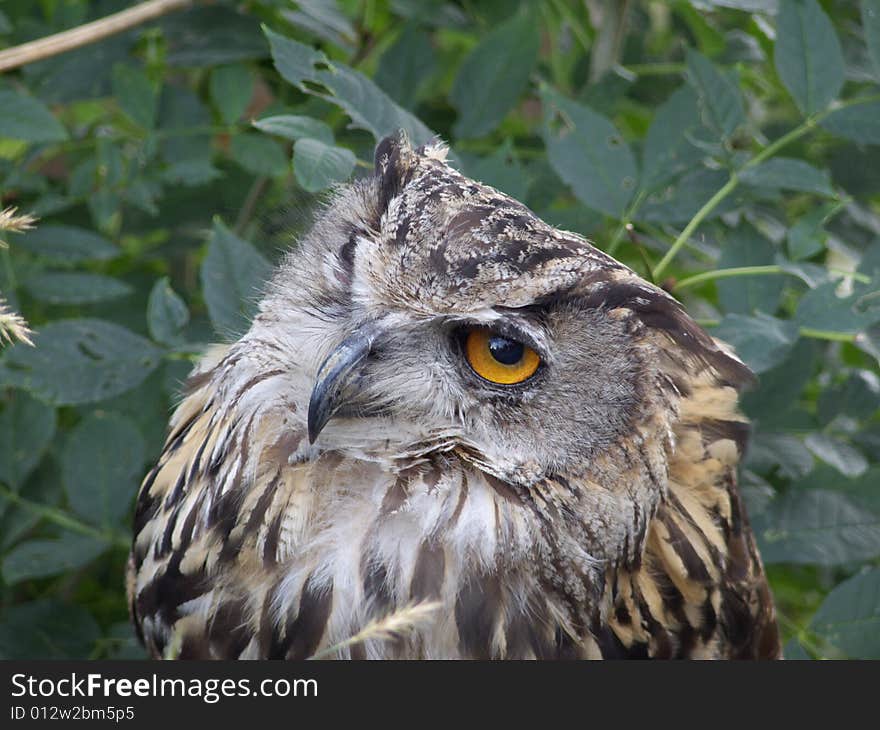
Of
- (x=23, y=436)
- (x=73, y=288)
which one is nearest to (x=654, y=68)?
(x=73, y=288)

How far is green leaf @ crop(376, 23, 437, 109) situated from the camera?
1.81 metres

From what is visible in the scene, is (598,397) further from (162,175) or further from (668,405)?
(162,175)

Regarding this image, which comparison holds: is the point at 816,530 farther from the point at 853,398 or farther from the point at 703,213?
the point at 703,213

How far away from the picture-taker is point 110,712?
119cm

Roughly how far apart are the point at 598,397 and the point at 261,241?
26.2 inches

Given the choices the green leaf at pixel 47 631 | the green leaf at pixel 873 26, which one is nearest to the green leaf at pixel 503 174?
the green leaf at pixel 873 26

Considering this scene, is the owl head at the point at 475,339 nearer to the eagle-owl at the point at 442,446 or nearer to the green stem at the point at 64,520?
the eagle-owl at the point at 442,446

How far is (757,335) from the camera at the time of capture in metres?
1.51

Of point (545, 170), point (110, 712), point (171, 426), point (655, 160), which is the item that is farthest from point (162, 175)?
point (110, 712)

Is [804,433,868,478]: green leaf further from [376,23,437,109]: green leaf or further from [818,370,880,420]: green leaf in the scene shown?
[376,23,437,109]: green leaf

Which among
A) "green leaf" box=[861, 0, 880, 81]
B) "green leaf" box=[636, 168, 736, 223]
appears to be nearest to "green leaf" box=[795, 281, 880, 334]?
"green leaf" box=[636, 168, 736, 223]

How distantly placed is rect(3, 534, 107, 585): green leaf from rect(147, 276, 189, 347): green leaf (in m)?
0.36

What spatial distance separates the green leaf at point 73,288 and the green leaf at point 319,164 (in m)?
0.54

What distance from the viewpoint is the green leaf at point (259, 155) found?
1808 millimetres
